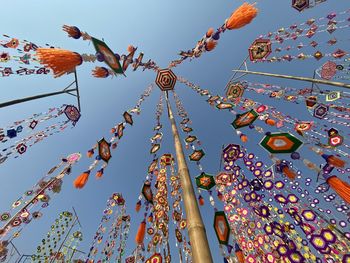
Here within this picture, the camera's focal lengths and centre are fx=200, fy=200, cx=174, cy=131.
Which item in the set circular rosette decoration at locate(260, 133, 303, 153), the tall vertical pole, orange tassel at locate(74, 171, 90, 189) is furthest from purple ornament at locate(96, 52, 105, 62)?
circular rosette decoration at locate(260, 133, 303, 153)

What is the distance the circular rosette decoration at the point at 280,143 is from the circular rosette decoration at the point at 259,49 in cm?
676

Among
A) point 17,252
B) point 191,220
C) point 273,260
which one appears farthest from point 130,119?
point 17,252

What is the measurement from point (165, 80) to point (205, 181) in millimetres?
4994

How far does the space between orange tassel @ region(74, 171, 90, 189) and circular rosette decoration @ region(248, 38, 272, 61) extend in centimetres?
943

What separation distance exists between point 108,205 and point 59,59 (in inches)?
405

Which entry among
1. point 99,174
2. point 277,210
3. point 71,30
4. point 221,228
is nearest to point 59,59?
point 71,30

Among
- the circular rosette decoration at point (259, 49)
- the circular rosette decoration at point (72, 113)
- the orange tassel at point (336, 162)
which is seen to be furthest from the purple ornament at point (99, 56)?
the circular rosette decoration at point (259, 49)

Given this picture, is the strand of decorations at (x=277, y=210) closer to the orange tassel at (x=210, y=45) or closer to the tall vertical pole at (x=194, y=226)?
the tall vertical pole at (x=194, y=226)

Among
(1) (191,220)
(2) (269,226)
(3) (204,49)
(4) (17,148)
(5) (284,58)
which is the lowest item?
(2) (269,226)

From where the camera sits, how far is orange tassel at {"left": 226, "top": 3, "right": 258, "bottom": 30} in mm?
5312

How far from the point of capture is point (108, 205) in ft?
40.0

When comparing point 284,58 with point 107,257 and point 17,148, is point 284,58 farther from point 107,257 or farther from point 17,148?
point 107,257

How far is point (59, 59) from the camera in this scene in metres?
3.95

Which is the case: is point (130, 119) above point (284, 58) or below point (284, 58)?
below
